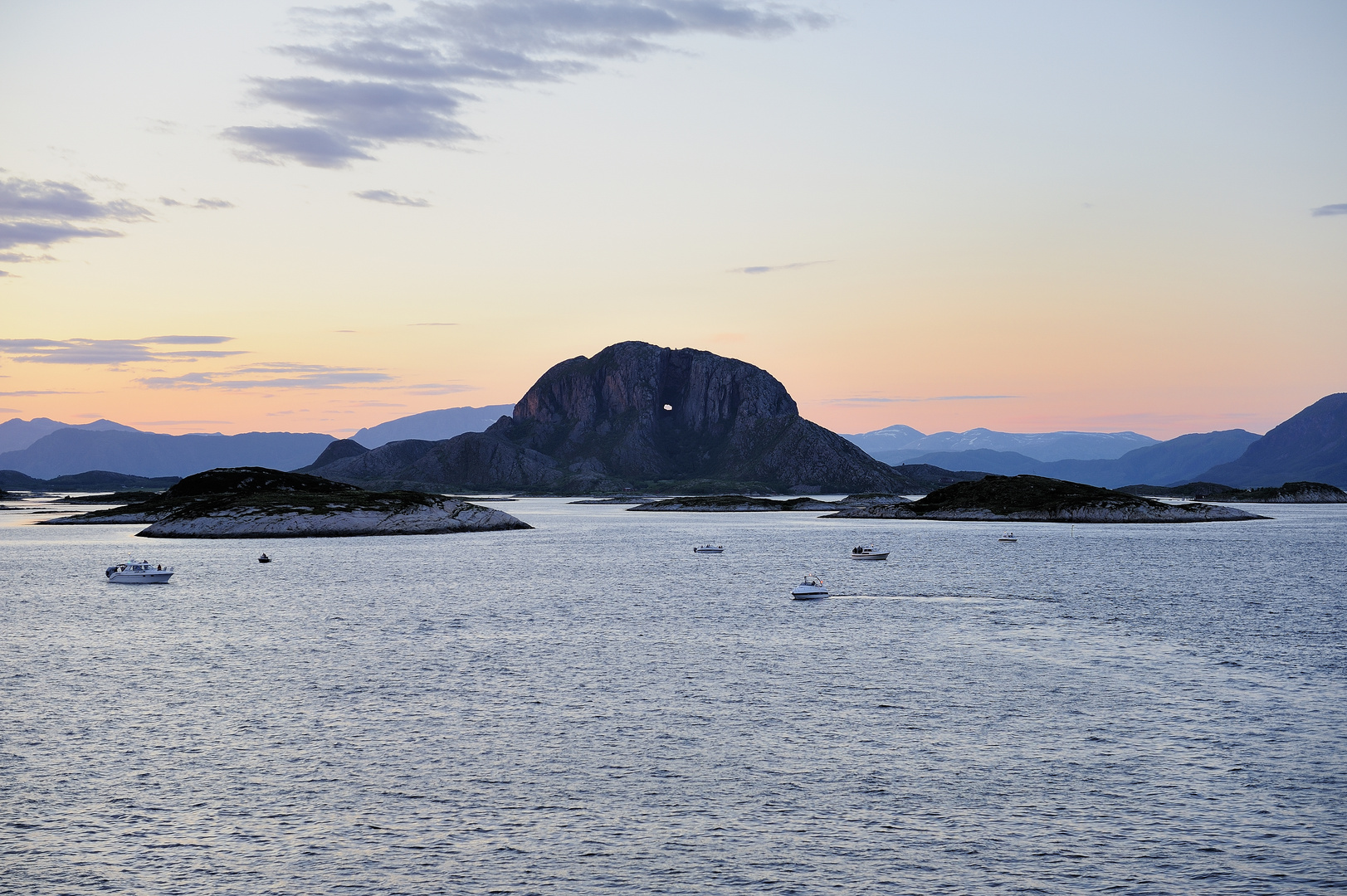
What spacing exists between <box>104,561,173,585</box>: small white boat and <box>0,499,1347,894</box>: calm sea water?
1919 cm

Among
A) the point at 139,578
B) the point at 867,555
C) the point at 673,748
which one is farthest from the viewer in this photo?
the point at 867,555

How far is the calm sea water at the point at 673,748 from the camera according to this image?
22.2m

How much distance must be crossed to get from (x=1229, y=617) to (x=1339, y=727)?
1443 inches

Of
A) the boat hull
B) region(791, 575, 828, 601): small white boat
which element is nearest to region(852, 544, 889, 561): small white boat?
region(791, 575, 828, 601): small white boat

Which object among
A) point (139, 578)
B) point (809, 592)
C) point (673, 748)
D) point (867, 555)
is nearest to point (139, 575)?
point (139, 578)

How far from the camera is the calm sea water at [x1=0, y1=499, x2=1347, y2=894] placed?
22.2m

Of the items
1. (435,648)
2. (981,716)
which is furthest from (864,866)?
(435,648)

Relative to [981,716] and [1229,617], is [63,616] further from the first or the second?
[1229,617]

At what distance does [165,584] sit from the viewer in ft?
318

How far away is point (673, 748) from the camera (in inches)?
1276

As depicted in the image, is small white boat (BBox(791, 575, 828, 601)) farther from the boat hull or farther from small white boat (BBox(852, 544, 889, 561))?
the boat hull

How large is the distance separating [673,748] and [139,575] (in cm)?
8153

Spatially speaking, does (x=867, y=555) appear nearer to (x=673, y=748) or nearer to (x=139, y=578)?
(x=139, y=578)

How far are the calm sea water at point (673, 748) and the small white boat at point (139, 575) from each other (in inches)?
756
